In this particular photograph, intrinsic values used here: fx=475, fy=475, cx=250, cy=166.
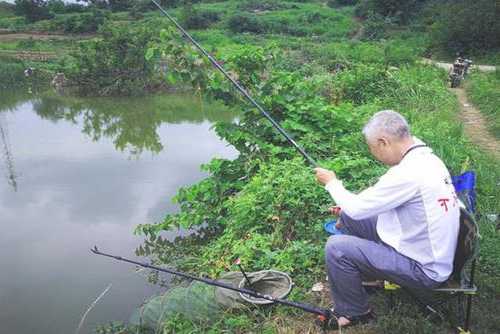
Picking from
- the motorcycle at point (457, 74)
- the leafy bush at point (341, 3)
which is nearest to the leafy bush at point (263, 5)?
the leafy bush at point (341, 3)

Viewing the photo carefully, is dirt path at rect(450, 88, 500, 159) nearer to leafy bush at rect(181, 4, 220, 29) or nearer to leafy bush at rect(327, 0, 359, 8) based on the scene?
leafy bush at rect(181, 4, 220, 29)

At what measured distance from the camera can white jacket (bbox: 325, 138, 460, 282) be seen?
96.7 inches

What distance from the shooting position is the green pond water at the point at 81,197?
508cm

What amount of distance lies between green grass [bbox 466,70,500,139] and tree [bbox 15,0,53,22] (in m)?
35.1

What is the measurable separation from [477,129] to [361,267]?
6.12m

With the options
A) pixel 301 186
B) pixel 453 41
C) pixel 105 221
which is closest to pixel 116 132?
pixel 105 221

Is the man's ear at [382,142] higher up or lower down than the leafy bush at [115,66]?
higher up

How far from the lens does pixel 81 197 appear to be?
7703mm

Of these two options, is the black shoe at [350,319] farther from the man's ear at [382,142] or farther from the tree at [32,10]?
the tree at [32,10]

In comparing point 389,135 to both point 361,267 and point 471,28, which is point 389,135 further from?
point 471,28

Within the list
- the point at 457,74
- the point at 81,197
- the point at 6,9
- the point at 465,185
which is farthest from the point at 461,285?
the point at 6,9

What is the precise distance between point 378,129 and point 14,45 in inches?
1176

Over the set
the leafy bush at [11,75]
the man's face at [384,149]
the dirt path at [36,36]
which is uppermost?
the man's face at [384,149]

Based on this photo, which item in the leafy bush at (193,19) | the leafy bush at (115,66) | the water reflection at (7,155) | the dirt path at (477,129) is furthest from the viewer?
the leafy bush at (193,19)
